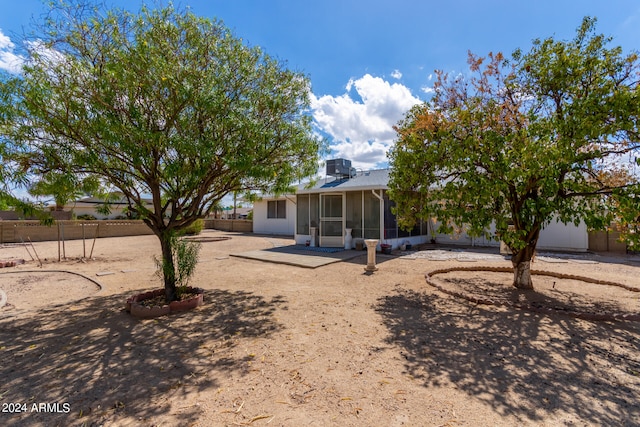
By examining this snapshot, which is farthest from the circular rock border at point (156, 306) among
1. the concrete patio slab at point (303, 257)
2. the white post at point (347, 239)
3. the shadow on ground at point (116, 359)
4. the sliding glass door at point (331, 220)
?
the sliding glass door at point (331, 220)

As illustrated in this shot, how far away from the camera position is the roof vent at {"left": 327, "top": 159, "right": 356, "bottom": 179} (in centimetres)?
1583

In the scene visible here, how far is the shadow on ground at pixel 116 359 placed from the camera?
2451 mm

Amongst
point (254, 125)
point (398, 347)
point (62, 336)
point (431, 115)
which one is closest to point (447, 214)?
point (431, 115)

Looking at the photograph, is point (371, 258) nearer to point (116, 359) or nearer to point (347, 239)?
point (347, 239)

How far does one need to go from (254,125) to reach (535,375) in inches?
185

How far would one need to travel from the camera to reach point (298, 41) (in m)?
7.50

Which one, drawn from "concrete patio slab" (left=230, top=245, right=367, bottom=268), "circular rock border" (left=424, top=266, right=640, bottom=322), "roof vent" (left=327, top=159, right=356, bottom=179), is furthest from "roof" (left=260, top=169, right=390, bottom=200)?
"circular rock border" (left=424, top=266, right=640, bottom=322)

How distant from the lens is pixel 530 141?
460 cm

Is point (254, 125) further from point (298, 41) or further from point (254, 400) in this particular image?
point (298, 41)

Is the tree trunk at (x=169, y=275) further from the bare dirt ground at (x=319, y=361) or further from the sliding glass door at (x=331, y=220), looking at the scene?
the sliding glass door at (x=331, y=220)

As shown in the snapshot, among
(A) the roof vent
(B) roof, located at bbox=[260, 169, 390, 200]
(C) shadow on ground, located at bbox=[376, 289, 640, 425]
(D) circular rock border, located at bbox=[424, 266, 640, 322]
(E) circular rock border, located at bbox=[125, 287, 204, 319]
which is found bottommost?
(C) shadow on ground, located at bbox=[376, 289, 640, 425]

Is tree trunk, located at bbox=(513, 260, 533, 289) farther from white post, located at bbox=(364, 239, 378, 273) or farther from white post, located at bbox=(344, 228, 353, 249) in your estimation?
white post, located at bbox=(344, 228, 353, 249)

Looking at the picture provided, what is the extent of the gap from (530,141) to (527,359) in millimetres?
3213

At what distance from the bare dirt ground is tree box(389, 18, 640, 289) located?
1.66 meters
